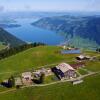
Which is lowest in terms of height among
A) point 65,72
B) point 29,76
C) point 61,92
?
point 29,76

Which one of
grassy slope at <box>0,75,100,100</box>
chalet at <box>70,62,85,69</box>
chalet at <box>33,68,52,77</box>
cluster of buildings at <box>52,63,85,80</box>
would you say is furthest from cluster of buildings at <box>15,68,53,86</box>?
chalet at <box>70,62,85,69</box>

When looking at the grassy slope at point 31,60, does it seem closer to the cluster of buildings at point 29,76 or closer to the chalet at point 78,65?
the cluster of buildings at point 29,76

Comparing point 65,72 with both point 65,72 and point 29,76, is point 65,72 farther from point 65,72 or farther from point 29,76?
point 29,76

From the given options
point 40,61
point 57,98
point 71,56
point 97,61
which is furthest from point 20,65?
point 57,98

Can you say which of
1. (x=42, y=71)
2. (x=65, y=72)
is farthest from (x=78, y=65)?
(x=42, y=71)

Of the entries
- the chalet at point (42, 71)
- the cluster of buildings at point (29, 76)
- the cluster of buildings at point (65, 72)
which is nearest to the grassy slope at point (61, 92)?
the cluster of buildings at point (29, 76)

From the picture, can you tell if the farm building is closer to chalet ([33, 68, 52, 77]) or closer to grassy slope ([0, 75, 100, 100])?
chalet ([33, 68, 52, 77])

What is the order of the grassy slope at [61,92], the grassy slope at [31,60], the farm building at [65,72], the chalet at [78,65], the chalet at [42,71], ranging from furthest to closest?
1. the grassy slope at [31,60]
2. the chalet at [78,65]
3. the chalet at [42,71]
4. the farm building at [65,72]
5. the grassy slope at [61,92]

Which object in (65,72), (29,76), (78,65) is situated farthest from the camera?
(78,65)

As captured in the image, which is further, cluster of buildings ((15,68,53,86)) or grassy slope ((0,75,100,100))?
cluster of buildings ((15,68,53,86))

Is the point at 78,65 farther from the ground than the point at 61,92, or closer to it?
farther from the ground
